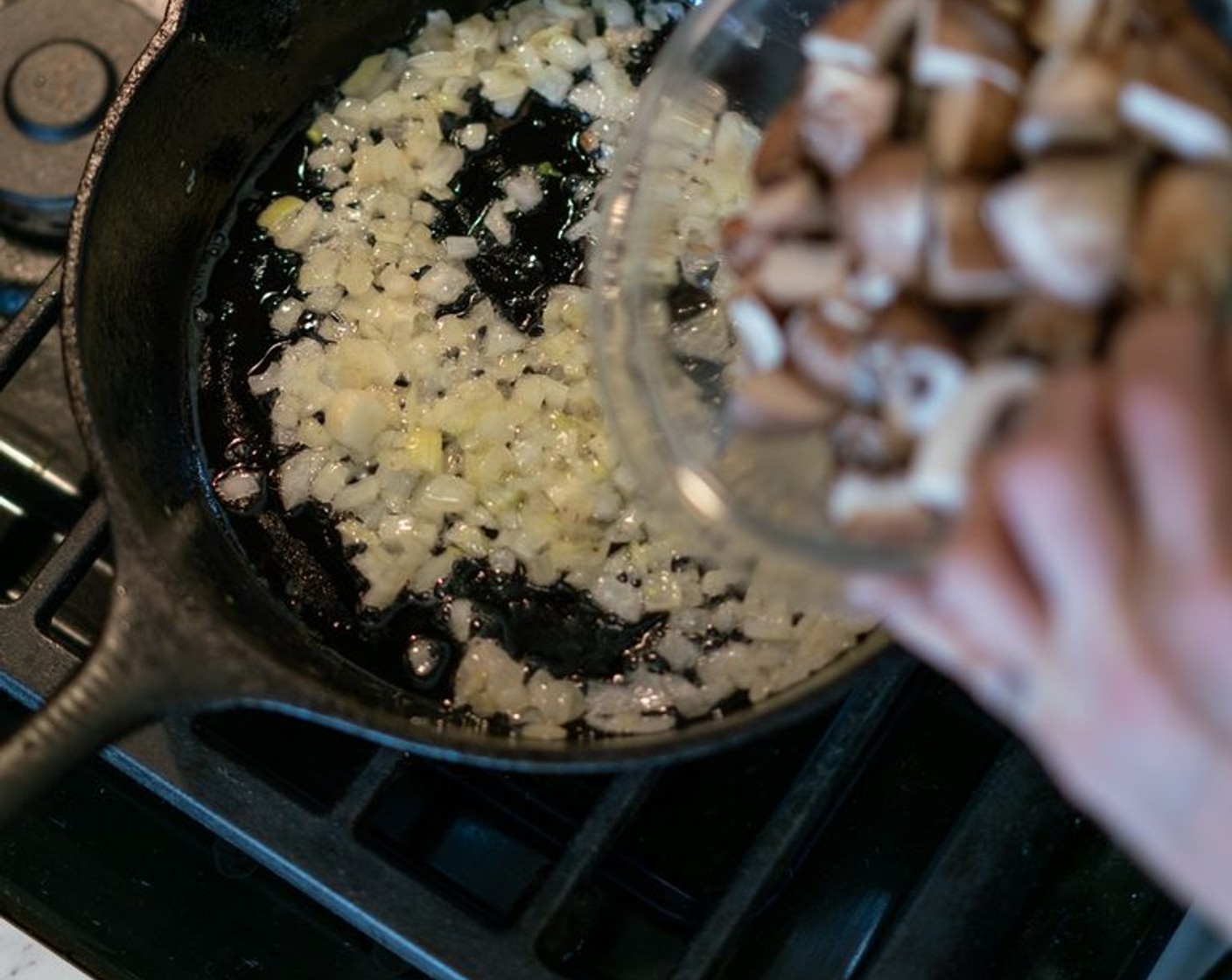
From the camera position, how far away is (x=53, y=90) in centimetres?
148

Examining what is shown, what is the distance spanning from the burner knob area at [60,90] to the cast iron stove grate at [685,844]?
24 cm

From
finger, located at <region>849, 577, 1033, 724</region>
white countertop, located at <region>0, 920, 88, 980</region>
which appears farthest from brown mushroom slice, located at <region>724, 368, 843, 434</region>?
white countertop, located at <region>0, 920, 88, 980</region>

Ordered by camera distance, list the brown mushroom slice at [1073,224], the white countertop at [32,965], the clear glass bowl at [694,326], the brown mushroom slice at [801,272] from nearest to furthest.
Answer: the brown mushroom slice at [1073,224], the brown mushroom slice at [801,272], the clear glass bowl at [694,326], the white countertop at [32,965]

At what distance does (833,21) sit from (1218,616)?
451 mm

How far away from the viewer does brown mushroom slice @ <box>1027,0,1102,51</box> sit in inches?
32.2

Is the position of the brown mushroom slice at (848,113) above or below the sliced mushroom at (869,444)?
above

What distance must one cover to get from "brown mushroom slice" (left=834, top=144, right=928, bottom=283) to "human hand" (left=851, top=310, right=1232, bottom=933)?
0.40 ft

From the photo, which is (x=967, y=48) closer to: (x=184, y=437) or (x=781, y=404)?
(x=781, y=404)

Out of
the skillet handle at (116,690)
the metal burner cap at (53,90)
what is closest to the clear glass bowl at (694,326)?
the skillet handle at (116,690)

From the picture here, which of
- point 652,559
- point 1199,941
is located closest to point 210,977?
point 652,559

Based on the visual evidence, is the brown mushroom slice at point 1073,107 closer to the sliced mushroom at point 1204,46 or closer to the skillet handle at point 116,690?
the sliced mushroom at point 1204,46

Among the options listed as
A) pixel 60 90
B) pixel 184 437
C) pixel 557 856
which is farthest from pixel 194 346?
pixel 557 856

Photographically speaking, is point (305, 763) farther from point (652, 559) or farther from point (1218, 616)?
point (1218, 616)

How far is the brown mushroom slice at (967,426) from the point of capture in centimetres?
76
